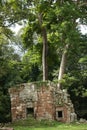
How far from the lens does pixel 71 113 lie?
83.1 ft

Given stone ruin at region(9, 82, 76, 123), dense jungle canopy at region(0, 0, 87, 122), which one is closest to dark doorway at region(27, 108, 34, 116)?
stone ruin at region(9, 82, 76, 123)

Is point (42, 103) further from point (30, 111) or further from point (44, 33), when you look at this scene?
point (44, 33)

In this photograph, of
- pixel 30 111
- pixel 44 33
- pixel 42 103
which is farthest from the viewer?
pixel 44 33

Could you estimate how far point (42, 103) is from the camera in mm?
25438

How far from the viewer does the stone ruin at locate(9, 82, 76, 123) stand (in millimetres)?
25344

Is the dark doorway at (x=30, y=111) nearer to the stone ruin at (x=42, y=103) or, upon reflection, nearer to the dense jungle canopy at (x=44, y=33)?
the stone ruin at (x=42, y=103)

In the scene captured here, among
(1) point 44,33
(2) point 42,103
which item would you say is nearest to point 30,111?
(2) point 42,103

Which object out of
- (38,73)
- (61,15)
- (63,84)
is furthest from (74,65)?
(61,15)

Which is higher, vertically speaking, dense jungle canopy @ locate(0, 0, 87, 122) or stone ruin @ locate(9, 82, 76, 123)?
dense jungle canopy @ locate(0, 0, 87, 122)

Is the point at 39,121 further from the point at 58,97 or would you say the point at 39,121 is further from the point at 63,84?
the point at 63,84

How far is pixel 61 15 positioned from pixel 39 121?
27.0ft

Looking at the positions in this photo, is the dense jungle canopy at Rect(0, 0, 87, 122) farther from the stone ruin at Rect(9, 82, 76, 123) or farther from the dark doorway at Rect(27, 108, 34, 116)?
the dark doorway at Rect(27, 108, 34, 116)

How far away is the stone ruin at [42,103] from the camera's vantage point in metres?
25.3

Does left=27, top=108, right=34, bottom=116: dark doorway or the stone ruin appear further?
left=27, top=108, right=34, bottom=116: dark doorway
